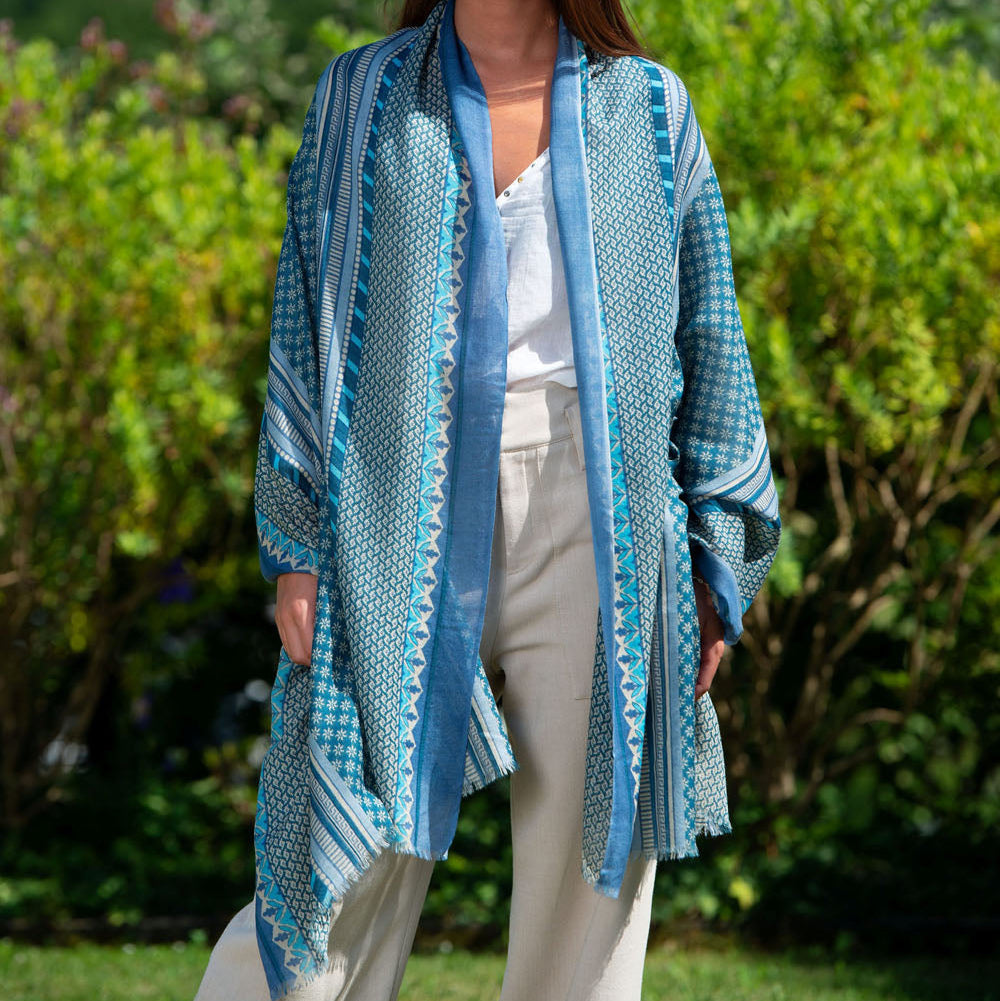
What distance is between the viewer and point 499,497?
180 cm

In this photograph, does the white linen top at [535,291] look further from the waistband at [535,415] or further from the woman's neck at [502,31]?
the woman's neck at [502,31]

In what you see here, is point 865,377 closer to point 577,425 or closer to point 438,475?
point 577,425

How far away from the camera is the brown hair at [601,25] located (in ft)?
6.20

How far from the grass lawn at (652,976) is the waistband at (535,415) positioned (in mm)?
1906

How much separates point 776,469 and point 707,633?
81.9 inches

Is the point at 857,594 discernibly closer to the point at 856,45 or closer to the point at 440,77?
the point at 856,45

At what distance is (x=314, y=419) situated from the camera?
1825 mm

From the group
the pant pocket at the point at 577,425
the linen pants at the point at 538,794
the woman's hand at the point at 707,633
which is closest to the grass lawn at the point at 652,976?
the linen pants at the point at 538,794

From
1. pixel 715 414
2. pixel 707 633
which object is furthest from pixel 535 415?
pixel 707 633

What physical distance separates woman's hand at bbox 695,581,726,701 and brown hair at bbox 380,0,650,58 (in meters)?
0.77

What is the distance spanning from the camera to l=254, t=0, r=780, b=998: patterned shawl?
1741mm

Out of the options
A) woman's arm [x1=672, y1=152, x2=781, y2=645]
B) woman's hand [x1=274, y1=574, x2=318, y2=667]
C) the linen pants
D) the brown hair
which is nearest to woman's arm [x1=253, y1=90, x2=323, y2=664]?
woman's hand [x1=274, y1=574, x2=318, y2=667]

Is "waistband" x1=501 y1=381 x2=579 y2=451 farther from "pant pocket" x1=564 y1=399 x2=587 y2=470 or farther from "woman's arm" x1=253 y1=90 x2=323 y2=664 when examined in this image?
"woman's arm" x1=253 y1=90 x2=323 y2=664

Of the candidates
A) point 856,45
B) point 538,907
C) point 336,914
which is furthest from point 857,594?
point 336,914
